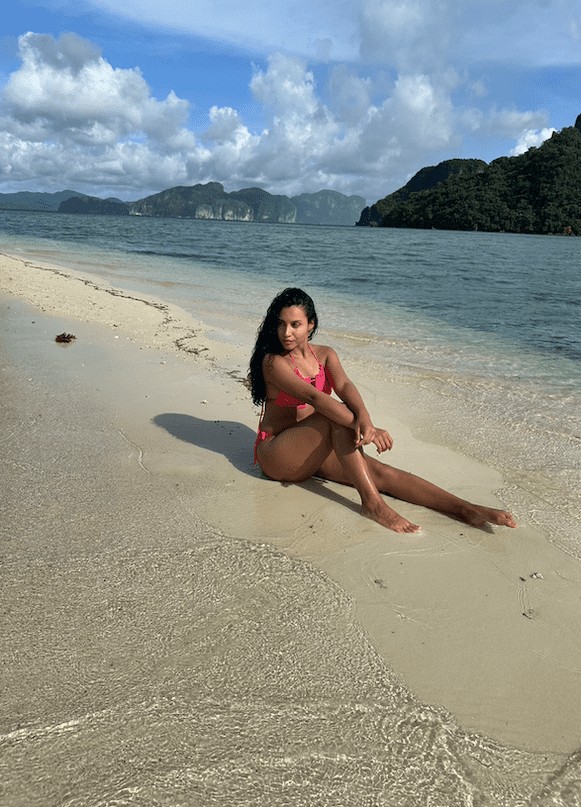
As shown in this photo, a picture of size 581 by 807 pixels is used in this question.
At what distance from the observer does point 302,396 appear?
3389 mm

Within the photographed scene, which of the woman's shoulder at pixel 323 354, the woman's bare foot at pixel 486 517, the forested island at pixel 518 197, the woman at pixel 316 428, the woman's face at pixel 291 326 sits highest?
the forested island at pixel 518 197

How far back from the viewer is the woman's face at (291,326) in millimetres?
3520

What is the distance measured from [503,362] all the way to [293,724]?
23.1 ft

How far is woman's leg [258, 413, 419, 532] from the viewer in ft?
10.9

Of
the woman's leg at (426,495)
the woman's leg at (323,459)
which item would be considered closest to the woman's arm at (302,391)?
the woman's leg at (323,459)

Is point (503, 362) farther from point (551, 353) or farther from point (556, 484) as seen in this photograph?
point (556, 484)

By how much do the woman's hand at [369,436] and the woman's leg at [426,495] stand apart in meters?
0.30

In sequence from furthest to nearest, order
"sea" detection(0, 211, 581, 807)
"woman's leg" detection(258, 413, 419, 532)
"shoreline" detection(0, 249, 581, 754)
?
"woman's leg" detection(258, 413, 419, 532), "shoreline" detection(0, 249, 581, 754), "sea" detection(0, 211, 581, 807)

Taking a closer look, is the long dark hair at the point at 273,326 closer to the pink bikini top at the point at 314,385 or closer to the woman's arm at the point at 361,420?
the pink bikini top at the point at 314,385

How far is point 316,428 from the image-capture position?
137 inches

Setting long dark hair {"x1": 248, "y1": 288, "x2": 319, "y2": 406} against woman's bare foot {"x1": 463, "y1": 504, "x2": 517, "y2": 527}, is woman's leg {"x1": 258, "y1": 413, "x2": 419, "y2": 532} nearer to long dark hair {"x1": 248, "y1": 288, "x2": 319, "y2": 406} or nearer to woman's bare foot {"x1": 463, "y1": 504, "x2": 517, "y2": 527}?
woman's bare foot {"x1": 463, "y1": 504, "x2": 517, "y2": 527}

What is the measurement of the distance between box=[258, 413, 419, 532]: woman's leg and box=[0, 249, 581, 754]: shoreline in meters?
0.10

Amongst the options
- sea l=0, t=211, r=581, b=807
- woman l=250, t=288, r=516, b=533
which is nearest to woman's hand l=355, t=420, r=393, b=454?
woman l=250, t=288, r=516, b=533

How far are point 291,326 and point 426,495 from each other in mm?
1420
